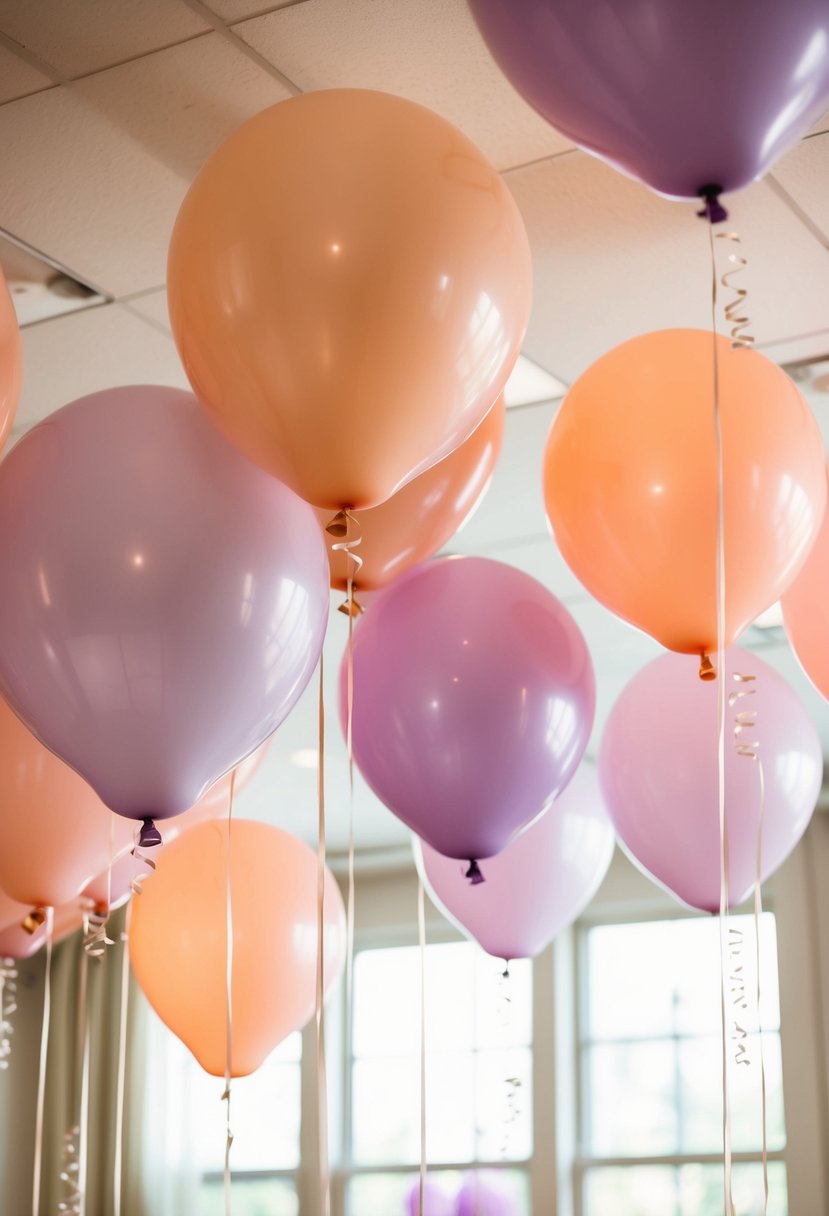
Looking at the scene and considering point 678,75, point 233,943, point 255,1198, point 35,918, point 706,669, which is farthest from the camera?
point 255,1198

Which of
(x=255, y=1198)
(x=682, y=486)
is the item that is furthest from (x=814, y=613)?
(x=255, y=1198)

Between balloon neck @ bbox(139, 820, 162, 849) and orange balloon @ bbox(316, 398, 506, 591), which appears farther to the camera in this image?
orange balloon @ bbox(316, 398, 506, 591)

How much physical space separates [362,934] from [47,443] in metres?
4.95

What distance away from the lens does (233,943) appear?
2396 mm

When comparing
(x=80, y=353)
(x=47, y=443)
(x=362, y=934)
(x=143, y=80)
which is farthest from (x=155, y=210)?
(x=362, y=934)

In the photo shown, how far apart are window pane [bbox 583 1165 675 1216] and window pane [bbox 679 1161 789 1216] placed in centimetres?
3

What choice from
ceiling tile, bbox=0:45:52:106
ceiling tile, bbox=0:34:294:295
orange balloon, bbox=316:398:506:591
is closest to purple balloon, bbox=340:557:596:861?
orange balloon, bbox=316:398:506:591

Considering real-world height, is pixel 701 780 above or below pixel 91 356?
below

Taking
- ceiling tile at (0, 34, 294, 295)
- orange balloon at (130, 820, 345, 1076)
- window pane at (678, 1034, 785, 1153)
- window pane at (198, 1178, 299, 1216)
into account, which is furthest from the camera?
window pane at (198, 1178, 299, 1216)

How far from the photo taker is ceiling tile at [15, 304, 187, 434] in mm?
2619

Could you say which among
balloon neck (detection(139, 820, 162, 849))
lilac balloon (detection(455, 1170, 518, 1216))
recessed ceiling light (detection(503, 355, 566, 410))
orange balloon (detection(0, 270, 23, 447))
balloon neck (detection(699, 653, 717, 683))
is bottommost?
lilac balloon (detection(455, 1170, 518, 1216))

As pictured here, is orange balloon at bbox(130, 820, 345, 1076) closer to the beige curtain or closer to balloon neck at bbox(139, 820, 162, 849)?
balloon neck at bbox(139, 820, 162, 849)

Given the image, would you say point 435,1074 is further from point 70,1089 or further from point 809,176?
point 809,176

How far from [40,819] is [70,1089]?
4.57 m
